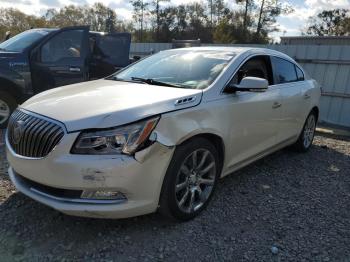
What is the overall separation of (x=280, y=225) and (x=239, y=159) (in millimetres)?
831

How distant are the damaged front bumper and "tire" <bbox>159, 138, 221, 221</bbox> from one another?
11 cm

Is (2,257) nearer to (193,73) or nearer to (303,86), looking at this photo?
(193,73)

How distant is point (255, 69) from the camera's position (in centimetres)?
434

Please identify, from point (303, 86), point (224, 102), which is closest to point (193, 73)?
point (224, 102)

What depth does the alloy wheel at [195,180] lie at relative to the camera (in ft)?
10.6

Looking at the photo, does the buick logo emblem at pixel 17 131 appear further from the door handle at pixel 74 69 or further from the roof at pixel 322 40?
the roof at pixel 322 40

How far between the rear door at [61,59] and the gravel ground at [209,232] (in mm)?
2610

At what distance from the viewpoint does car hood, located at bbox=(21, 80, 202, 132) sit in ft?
8.95

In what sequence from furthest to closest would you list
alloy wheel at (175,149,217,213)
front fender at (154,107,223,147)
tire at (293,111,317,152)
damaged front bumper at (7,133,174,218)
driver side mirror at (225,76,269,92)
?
1. tire at (293,111,317,152)
2. driver side mirror at (225,76,269,92)
3. alloy wheel at (175,149,217,213)
4. front fender at (154,107,223,147)
5. damaged front bumper at (7,133,174,218)

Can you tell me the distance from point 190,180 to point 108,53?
5.10 meters

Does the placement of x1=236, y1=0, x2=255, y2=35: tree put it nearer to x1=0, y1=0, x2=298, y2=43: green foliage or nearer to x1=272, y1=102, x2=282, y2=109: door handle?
x1=0, y1=0, x2=298, y2=43: green foliage

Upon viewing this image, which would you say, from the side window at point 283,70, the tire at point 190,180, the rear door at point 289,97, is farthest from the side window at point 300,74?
the tire at point 190,180

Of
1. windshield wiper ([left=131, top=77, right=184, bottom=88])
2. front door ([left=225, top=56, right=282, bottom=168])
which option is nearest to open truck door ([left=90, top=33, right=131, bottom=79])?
windshield wiper ([left=131, top=77, right=184, bottom=88])

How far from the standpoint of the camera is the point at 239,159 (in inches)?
154
